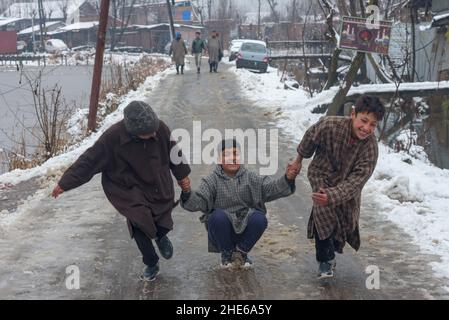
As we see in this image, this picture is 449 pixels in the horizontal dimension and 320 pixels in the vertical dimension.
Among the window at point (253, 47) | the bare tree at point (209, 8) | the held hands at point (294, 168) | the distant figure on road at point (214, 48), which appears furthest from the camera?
the bare tree at point (209, 8)

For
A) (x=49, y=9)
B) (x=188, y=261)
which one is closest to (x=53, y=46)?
(x=49, y=9)

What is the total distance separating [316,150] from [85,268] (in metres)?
2.12

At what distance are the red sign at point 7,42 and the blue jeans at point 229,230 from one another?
209ft

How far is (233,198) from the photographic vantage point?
483 cm

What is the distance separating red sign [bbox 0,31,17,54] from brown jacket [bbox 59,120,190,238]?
63563 millimetres

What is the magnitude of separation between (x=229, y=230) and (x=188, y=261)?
756mm

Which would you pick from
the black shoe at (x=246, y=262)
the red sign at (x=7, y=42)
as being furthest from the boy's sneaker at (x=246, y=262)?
the red sign at (x=7, y=42)

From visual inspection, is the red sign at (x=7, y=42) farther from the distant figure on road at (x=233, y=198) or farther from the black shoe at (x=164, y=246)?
the distant figure on road at (x=233, y=198)

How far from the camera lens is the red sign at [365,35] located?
37.9 feet

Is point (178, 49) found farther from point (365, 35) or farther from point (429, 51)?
point (365, 35)

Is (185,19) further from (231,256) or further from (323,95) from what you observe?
(231,256)

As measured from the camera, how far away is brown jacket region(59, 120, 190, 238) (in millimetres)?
4598

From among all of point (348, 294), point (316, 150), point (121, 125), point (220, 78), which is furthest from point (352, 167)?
point (220, 78)

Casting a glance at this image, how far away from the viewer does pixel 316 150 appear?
4.76 meters
